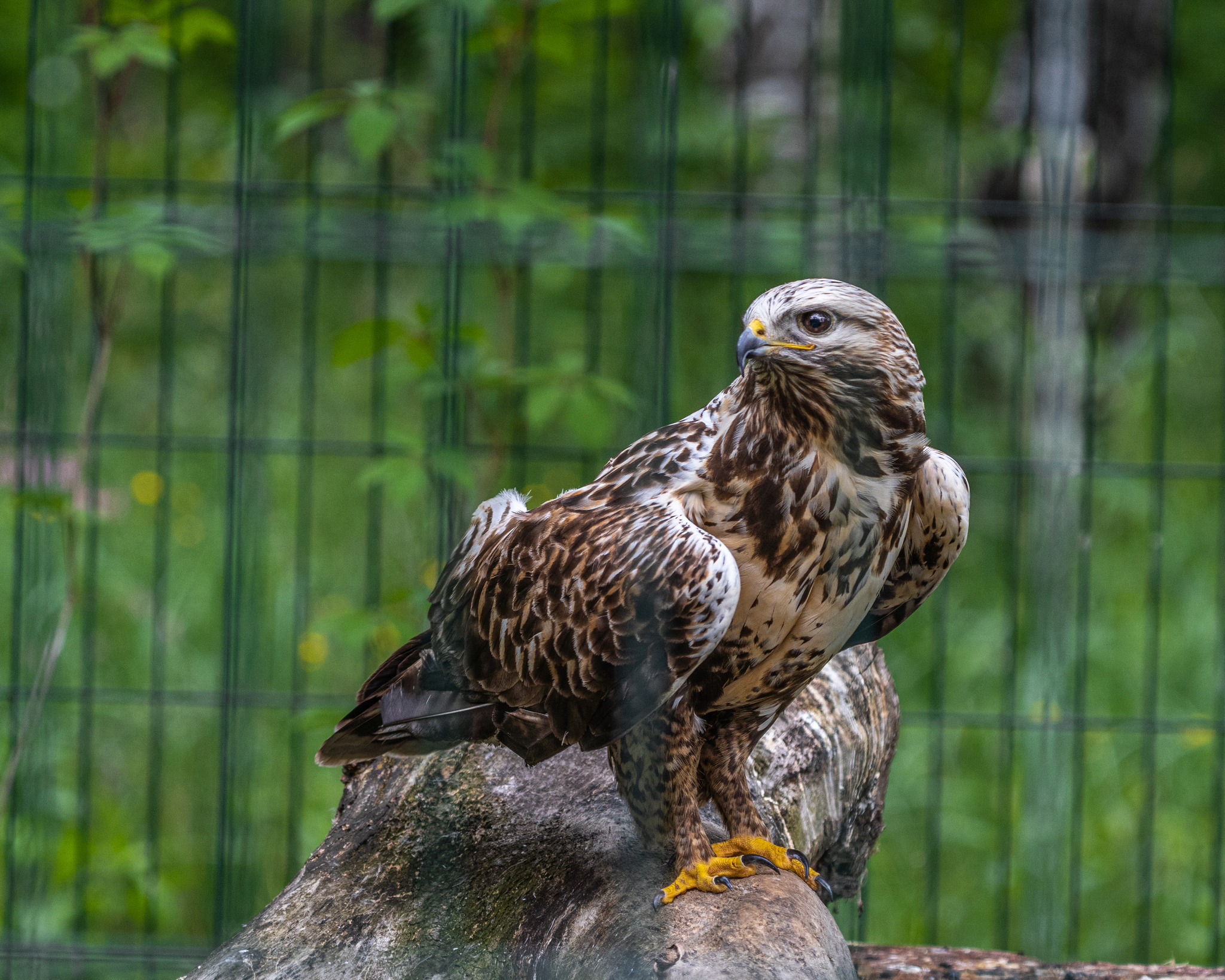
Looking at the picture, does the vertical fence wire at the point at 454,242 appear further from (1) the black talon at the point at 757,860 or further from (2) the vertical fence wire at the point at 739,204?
(1) the black talon at the point at 757,860

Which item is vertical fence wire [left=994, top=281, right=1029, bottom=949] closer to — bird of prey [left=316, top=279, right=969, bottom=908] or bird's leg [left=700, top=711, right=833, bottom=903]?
bird's leg [left=700, top=711, right=833, bottom=903]

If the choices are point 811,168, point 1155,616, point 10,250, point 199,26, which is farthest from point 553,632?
point 1155,616

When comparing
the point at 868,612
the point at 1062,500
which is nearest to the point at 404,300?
the point at 868,612

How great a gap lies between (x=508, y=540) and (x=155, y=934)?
7.37 feet

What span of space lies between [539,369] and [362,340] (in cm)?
39

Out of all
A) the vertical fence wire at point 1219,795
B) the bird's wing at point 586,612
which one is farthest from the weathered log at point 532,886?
the vertical fence wire at point 1219,795

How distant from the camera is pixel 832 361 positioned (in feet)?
6.00

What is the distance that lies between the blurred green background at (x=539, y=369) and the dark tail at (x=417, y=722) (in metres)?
0.19

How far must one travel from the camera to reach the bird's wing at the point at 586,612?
178 cm

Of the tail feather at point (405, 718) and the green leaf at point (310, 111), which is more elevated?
the green leaf at point (310, 111)

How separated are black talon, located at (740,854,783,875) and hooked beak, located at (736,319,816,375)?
0.82 m

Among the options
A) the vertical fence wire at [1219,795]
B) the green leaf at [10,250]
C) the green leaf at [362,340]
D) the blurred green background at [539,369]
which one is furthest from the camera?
the vertical fence wire at [1219,795]

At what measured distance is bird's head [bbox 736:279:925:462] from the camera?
1819 mm

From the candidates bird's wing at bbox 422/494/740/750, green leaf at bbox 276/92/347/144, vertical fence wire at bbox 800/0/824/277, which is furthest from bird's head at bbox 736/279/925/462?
green leaf at bbox 276/92/347/144
